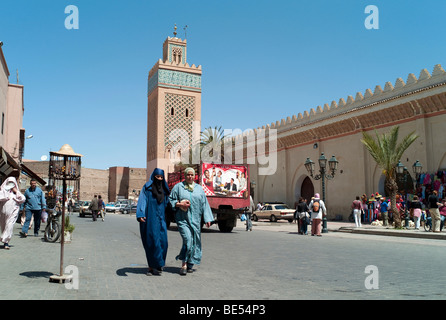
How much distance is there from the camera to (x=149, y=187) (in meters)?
6.82

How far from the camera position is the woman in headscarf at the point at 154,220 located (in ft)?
21.2

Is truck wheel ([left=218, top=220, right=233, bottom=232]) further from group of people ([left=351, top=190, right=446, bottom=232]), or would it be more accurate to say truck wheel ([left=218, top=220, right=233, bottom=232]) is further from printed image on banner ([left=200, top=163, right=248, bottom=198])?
group of people ([left=351, top=190, right=446, bottom=232])

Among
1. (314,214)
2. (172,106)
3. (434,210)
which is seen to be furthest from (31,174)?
→ (172,106)

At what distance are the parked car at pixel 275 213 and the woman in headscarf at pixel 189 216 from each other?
865 inches

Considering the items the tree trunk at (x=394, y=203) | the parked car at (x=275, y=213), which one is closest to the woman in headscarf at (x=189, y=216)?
the tree trunk at (x=394, y=203)

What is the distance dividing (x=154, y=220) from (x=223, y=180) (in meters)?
11.5

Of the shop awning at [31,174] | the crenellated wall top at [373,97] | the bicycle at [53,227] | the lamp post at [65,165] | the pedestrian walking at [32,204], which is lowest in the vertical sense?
the bicycle at [53,227]

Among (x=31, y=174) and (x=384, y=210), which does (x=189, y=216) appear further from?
(x=31, y=174)

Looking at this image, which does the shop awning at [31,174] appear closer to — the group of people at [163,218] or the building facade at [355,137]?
the building facade at [355,137]

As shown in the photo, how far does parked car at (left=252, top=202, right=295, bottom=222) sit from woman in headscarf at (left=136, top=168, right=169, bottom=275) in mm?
22231

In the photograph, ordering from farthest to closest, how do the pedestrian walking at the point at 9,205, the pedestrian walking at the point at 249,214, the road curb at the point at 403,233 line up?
the pedestrian walking at the point at 249,214 → the road curb at the point at 403,233 → the pedestrian walking at the point at 9,205

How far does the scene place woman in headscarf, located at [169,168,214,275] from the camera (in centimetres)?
660

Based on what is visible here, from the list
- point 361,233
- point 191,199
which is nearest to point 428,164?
point 361,233

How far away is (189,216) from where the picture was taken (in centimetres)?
672
